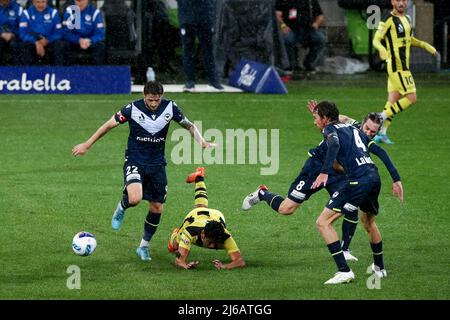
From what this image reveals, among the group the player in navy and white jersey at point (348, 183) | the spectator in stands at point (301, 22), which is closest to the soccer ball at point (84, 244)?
the player in navy and white jersey at point (348, 183)

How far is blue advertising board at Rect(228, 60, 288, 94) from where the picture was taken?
1021 inches

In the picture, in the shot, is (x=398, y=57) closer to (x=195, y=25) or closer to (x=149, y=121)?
(x=195, y=25)

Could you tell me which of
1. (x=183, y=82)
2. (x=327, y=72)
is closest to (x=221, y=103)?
(x=183, y=82)

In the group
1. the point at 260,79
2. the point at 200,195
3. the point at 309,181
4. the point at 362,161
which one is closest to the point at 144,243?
the point at 200,195

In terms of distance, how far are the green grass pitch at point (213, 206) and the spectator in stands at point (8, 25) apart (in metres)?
1.90

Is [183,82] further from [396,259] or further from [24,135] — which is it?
[396,259]

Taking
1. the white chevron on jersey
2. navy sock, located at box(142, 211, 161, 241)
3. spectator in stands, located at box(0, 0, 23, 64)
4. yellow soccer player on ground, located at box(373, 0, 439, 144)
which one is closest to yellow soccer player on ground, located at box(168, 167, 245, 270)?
navy sock, located at box(142, 211, 161, 241)

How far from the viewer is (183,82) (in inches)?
1095

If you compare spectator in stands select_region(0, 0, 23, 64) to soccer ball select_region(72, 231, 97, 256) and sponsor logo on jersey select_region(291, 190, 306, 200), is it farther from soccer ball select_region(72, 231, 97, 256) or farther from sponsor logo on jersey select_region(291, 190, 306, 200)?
sponsor logo on jersey select_region(291, 190, 306, 200)

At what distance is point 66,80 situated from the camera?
25.4 m

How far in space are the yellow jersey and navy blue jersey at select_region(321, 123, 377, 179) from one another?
1.41 m

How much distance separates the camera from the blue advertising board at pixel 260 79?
25.9 meters

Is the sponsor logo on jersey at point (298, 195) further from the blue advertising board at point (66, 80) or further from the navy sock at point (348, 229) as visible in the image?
the blue advertising board at point (66, 80)

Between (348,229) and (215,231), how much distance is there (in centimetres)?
140
